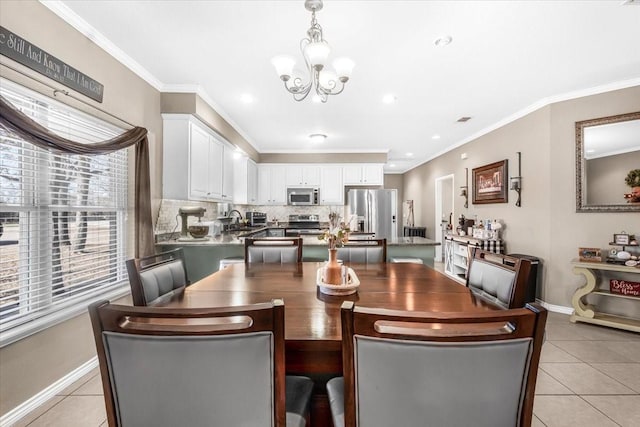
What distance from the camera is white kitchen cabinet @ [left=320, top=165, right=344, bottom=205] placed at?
240 inches

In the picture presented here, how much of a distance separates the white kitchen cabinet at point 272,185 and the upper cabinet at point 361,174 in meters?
1.37

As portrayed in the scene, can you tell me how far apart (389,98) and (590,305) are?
10.6 feet

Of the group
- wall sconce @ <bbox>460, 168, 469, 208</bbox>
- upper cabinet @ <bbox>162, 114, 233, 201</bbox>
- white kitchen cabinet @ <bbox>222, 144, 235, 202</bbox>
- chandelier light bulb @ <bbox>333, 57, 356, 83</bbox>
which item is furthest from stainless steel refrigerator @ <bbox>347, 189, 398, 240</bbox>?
chandelier light bulb @ <bbox>333, 57, 356, 83</bbox>

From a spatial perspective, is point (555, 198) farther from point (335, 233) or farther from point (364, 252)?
point (335, 233)

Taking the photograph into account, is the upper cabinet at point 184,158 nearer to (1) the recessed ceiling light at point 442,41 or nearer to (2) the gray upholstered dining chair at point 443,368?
(1) the recessed ceiling light at point 442,41

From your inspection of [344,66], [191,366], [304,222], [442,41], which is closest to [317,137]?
[304,222]

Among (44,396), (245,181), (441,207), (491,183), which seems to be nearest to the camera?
(44,396)

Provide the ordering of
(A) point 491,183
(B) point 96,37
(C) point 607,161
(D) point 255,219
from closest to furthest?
(B) point 96,37 < (C) point 607,161 < (A) point 491,183 < (D) point 255,219

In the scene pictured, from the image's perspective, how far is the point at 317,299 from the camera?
52.3 inches

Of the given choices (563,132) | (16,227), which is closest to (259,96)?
(16,227)

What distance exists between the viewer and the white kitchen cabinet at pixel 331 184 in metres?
6.09

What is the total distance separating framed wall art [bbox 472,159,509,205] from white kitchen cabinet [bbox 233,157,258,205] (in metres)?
4.02

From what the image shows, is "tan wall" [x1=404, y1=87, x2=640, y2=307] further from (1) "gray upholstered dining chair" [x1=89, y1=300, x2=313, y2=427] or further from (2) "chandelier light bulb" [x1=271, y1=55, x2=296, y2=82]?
(1) "gray upholstered dining chair" [x1=89, y1=300, x2=313, y2=427]

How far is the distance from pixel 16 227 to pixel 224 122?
269 centimetres
